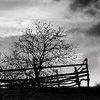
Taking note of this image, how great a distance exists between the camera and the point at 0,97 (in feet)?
31.1

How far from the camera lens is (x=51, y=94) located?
9766mm

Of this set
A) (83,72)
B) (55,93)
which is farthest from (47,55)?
(55,93)

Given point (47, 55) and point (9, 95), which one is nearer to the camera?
point (9, 95)

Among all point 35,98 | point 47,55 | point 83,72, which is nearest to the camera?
point 35,98

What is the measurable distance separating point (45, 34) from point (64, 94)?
2083 cm

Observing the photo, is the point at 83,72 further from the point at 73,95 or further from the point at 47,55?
the point at 47,55

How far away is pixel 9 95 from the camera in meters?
9.54

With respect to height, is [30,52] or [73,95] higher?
[30,52]

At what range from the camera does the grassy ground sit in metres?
9.53

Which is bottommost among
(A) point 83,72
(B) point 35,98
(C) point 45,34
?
(B) point 35,98

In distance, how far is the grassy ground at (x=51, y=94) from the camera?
31.3 feet

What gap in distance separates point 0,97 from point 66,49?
20281mm

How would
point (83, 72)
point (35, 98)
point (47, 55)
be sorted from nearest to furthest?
point (35, 98)
point (83, 72)
point (47, 55)

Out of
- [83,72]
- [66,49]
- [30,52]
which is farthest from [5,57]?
[83,72]
